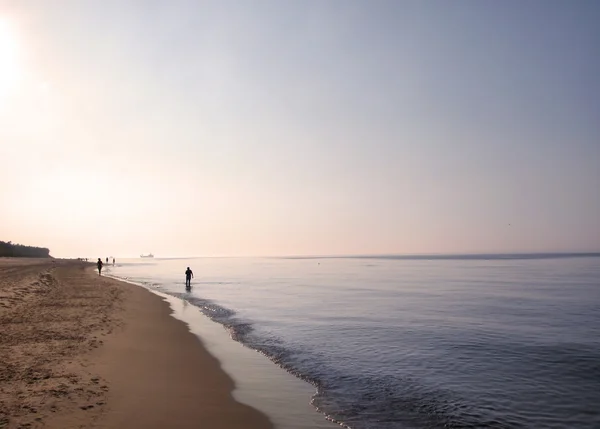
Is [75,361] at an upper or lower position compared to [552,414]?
upper

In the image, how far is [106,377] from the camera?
12.4 metres

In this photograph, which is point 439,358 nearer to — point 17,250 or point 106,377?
point 106,377

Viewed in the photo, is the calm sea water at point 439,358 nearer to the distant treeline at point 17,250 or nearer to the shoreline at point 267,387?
the shoreline at point 267,387

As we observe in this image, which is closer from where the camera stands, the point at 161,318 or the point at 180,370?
the point at 180,370

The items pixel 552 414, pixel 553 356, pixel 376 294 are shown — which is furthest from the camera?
pixel 376 294

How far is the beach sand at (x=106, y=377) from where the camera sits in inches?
368

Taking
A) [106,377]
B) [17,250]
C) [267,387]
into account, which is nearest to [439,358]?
[267,387]

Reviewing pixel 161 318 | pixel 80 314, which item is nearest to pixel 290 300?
pixel 161 318

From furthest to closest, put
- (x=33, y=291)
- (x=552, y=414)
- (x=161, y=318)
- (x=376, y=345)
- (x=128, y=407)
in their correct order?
(x=33, y=291), (x=161, y=318), (x=376, y=345), (x=552, y=414), (x=128, y=407)

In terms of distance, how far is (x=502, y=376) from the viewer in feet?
49.2

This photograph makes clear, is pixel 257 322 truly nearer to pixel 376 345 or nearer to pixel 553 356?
pixel 376 345

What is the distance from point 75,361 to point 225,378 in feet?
17.0

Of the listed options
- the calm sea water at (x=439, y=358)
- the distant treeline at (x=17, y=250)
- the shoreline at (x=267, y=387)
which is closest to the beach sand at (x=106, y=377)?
the shoreline at (x=267, y=387)

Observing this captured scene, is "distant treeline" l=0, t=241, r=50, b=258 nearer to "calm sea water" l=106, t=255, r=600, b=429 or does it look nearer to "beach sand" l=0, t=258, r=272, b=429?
"calm sea water" l=106, t=255, r=600, b=429
